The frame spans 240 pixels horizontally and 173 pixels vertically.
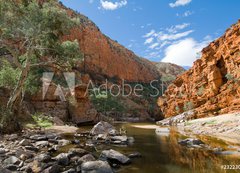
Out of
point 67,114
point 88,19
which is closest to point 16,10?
point 67,114

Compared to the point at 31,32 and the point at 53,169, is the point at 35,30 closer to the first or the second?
the point at 31,32

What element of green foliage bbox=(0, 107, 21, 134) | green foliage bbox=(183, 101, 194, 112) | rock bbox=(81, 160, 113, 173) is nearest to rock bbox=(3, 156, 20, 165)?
rock bbox=(81, 160, 113, 173)

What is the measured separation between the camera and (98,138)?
16.6 metres

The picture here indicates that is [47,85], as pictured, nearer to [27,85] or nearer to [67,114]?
[67,114]

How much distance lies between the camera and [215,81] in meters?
45.3

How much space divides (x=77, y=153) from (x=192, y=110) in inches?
1662

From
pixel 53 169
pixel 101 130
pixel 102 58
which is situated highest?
pixel 102 58

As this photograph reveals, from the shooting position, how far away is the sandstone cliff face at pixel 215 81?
40.0 metres

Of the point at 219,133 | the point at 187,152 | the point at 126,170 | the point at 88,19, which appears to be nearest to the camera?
the point at 126,170

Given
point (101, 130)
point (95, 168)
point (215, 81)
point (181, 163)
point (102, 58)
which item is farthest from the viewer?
point (102, 58)

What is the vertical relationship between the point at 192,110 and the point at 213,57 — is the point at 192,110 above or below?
below

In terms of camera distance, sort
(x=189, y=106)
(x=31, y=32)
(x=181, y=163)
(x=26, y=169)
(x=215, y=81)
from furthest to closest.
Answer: (x=189, y=106)
(x=215, y=81)
(x=31, y=32)
(x=181, y=163)
(x=26, y=169)

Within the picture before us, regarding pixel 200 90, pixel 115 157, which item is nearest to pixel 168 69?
pixel 200 90

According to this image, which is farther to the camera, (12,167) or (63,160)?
(63,160)
